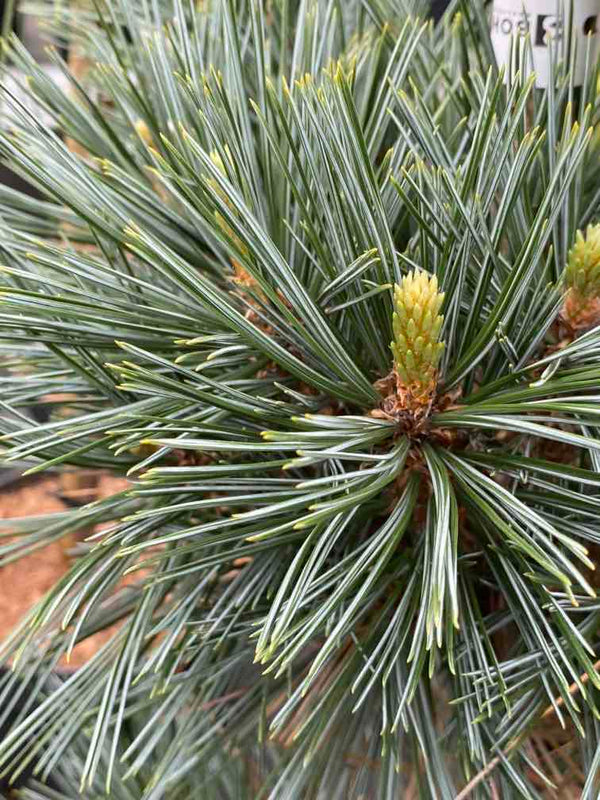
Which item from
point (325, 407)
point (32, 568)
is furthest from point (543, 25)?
point (32, 568)

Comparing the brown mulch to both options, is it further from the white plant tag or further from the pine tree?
the white plant tag

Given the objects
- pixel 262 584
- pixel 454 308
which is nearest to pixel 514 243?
pixel 454 308

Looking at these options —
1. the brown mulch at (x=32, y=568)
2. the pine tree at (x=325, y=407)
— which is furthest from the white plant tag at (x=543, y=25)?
the brown mulch at (x=32, y=568)

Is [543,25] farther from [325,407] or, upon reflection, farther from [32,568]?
[32,568]

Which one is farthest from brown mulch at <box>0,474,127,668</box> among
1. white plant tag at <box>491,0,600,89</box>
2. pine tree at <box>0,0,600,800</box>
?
white plant tag at <box>491,0,600,89</box>

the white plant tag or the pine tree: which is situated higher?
the white plant tag
